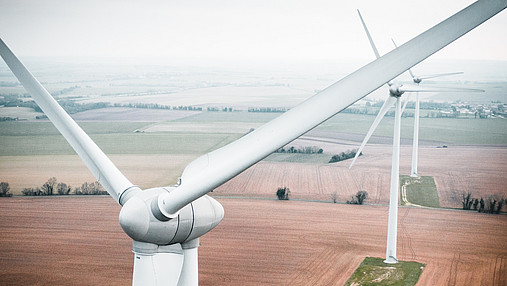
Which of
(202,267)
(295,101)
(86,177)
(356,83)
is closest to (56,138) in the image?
(86,177)

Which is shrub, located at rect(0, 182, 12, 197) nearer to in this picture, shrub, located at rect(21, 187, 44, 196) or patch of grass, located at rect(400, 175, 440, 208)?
shrub, located at rect(21, 187, 44, 196)

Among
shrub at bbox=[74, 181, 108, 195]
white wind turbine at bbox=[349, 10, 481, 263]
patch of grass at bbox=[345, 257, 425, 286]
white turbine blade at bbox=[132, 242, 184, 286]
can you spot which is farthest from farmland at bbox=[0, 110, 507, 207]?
white turbine blade at bbox=[132, 242, 184, 286]

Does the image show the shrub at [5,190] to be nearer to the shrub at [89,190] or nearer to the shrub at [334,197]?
the shrub at [89,190]

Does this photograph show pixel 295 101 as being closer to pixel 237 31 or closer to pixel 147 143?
pixel 237 31

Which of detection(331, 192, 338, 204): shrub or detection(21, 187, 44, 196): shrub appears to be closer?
detection(331, 192, 338, 204): shrub

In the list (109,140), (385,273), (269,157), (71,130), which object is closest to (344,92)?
(71,130)

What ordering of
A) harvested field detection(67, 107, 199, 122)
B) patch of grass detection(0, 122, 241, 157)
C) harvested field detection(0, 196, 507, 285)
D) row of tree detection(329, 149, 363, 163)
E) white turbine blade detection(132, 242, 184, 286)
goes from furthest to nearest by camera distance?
harvested field detection(67, 107, 199, 122) → patch of grass detection(0, 122, 241, 157) → row of tree detection(329, 149, 363, 163) → harvested field detection(0, 196, 507, 285) → white turbine blade detection(132, 242, 184, 286)
